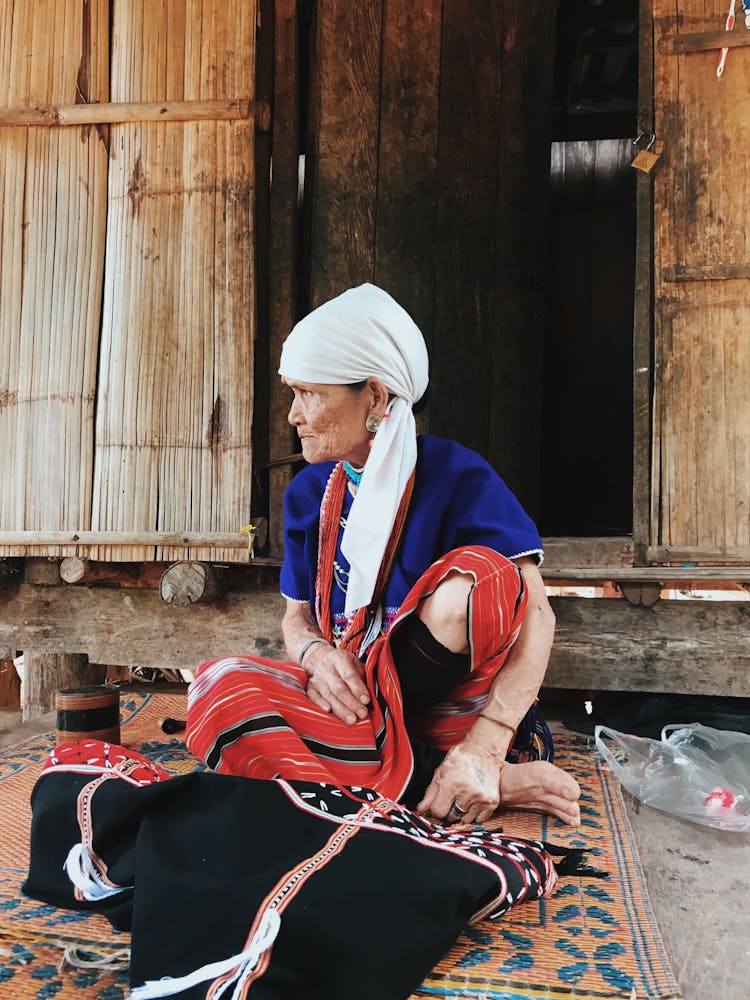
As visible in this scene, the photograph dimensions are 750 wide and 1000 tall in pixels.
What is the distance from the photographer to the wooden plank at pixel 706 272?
9.75 feet

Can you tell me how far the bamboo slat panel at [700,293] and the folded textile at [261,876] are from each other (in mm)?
1637

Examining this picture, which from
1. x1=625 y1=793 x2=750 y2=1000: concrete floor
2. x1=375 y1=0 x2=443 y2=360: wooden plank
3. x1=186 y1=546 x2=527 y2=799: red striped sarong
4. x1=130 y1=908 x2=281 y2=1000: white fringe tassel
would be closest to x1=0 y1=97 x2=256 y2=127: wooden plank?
x1=375 y1=0 x2=443 y2=360: wooden plank

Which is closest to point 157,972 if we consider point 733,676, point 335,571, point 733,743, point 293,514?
point 335,571

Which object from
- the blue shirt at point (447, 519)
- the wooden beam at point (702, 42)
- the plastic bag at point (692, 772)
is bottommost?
the plastic bag at point (692, 772)

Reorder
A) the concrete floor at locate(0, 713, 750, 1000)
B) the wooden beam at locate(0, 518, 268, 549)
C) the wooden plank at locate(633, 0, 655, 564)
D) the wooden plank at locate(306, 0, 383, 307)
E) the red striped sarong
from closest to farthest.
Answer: the concrete floor at locate(0, 713, 750, 1000)
the red striped sarong
the wooden plank at locate(633, 0, 655, 564)
the wooden beam at locate(0, 518, 268, 549)
the wooden plank at locate(306, 0, 383, 307)

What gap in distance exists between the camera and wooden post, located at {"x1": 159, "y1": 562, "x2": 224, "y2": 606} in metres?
3.23

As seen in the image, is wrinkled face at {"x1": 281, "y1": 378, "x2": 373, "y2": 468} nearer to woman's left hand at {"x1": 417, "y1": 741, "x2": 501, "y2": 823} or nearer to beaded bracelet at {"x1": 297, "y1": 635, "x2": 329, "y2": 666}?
beaded bracelet at {"x1": 297, "y1": 635, "x2": 329, "y2": 666}

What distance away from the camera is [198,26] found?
3283mm

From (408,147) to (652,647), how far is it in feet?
7.29

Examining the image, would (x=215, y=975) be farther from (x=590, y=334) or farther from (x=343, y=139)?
(x=590, y=334)

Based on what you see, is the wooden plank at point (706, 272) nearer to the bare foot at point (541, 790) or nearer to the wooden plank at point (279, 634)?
the wooden plank at point (279, 634)

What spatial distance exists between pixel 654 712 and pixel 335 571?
53.7 inches

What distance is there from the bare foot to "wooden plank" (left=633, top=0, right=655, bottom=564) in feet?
3.99

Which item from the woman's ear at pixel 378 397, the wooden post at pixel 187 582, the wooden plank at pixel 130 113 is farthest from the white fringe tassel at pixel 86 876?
the wooden plank at pixel 130 113
